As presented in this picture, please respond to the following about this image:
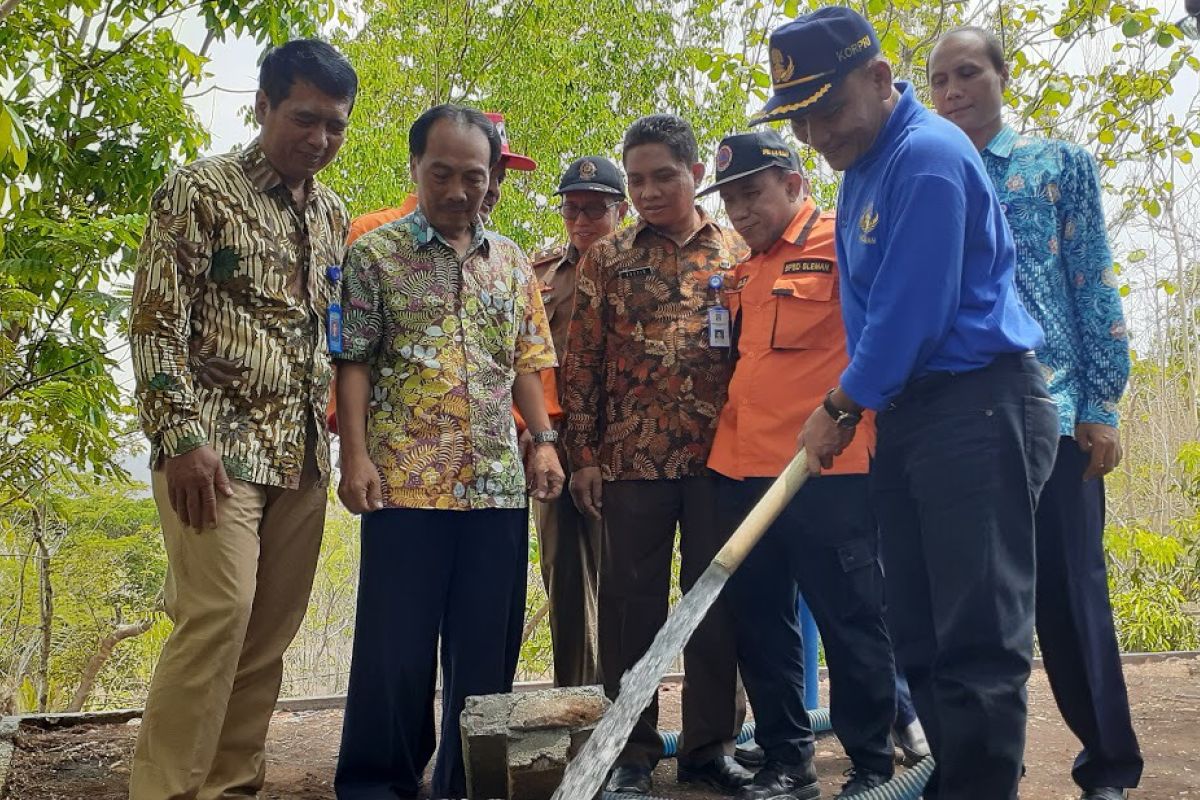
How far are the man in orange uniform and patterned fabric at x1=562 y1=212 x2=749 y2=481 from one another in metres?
0.11

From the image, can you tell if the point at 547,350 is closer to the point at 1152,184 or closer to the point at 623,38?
the point at 1152,184

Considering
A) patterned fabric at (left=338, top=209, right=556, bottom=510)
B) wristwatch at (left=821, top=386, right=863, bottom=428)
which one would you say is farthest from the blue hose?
wristwatch at (left=821, top=386, right=863, bottom=428)

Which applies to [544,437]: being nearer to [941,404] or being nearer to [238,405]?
[238,405]

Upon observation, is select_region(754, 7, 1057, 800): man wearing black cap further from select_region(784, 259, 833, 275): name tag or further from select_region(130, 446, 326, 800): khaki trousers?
select_region(130, 446, 326, 800): khaki trousers

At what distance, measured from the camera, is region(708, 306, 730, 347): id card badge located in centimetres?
366

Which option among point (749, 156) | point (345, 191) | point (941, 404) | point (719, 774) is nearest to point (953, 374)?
point (941, 404)

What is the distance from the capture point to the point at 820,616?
3.32 m

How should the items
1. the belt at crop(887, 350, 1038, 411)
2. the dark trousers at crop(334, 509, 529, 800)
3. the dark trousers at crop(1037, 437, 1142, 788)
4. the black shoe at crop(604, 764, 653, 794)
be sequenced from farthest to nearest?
the black shoe at crop(604, 764, 653, 794), the dark trousers at crop(334, 509, 529, 800), the dark trousers at crop(1037, 437, 1142, 788), the belt at crop(887, 350, 1038, 411)

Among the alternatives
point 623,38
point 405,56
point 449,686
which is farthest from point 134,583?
point 449,686

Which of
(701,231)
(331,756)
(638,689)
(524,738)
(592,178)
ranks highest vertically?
(592,178)

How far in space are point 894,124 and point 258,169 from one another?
65.7 inches

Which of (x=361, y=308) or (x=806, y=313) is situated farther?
(x=806, y=313)

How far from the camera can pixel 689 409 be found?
3.64 metres

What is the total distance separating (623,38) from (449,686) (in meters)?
10.9
